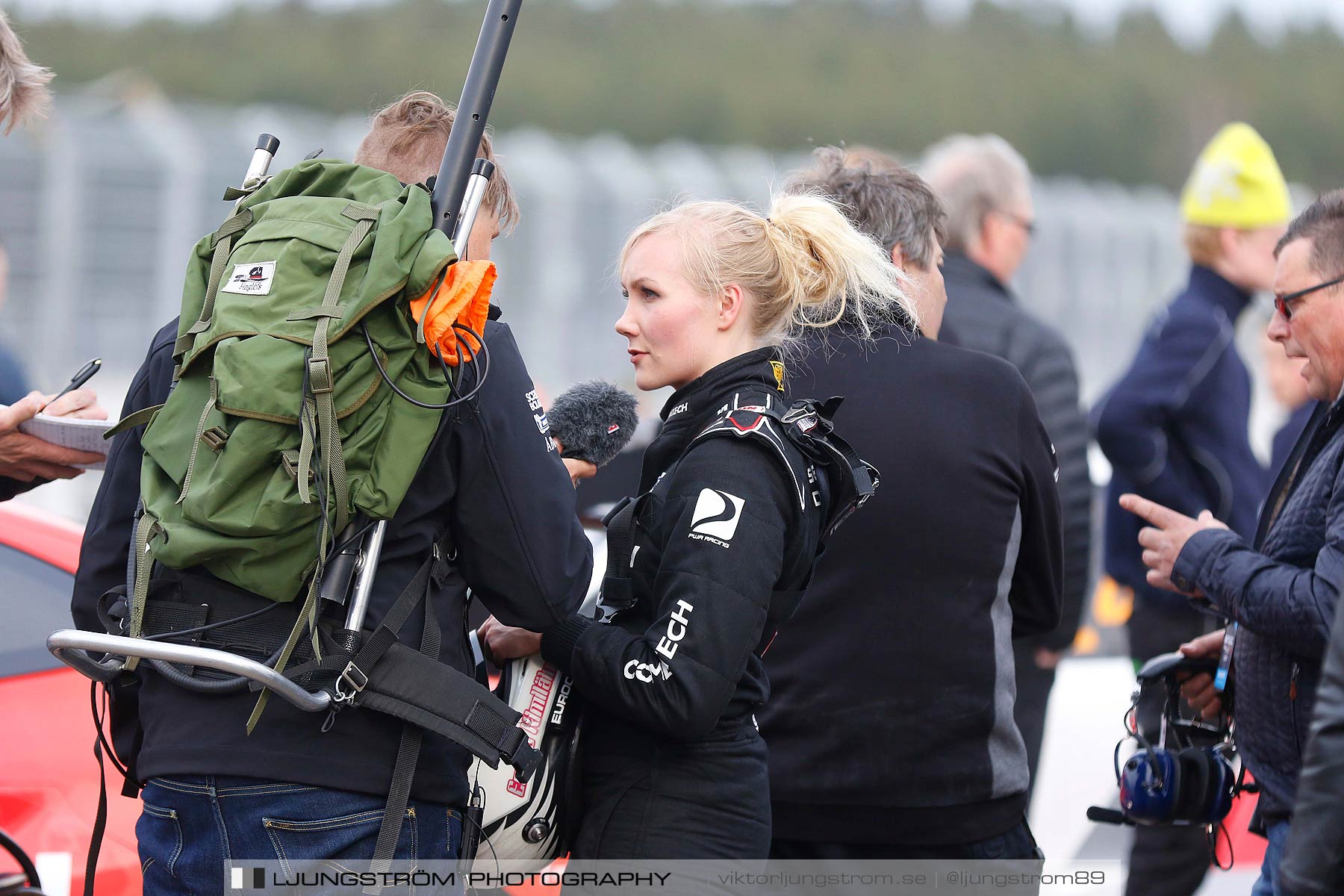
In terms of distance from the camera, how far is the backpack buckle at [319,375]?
5.93 feet

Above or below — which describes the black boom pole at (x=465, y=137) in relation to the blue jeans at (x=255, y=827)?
above

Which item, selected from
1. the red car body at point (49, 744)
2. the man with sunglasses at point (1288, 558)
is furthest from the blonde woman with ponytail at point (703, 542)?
the red car body at point (49, 744)

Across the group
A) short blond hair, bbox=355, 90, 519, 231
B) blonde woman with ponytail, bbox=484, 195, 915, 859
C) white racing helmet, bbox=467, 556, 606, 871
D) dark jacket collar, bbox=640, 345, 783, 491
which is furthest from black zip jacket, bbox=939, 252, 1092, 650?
white racing helmet, bbox=467, 556, 606, 871

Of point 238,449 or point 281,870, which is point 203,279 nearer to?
point 238,449

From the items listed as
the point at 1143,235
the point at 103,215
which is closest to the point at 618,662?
the point at 103,215

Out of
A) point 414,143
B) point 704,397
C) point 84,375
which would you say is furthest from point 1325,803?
point 84,375

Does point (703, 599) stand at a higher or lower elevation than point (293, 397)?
lower

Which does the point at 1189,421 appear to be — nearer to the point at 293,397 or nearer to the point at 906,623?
the point at 906,623

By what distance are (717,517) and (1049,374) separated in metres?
2.13

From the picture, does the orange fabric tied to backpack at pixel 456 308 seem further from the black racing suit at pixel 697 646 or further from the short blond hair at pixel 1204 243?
the short blond hair at pixel 1204 243

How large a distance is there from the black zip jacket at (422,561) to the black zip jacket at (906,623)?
2.30 feet

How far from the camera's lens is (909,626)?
8.65 ft

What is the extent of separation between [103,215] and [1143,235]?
1105cm

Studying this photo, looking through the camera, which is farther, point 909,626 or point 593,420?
point 909,626
